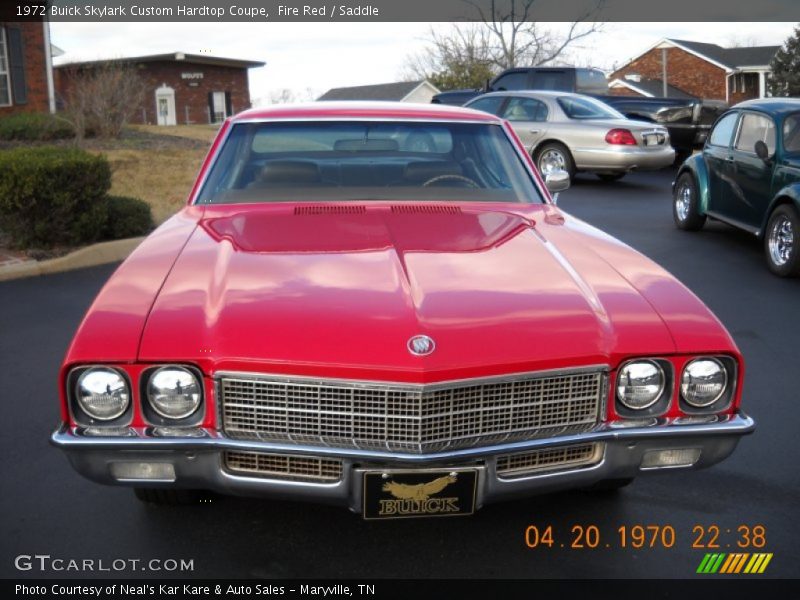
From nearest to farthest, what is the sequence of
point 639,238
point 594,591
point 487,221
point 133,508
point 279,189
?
point 594,591 → point 133,508 → point 487,221 → point 279,189 → point 639,238

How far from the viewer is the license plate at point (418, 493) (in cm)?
271

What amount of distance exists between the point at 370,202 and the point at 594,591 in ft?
6.73

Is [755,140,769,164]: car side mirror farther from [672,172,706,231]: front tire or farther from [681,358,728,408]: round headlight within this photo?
[681,358,728,408]: round headlight

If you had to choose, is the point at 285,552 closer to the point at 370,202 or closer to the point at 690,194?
the point at 370,202

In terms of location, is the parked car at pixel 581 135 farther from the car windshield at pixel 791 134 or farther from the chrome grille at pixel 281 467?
the chrome grille at pixel 281 467

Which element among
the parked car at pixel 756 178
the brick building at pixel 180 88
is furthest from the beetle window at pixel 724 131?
the brick building at pixel 180 88

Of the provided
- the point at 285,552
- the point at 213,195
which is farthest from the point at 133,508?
the point at 213,195

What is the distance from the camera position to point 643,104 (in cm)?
1700

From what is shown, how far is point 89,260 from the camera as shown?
28.7ft

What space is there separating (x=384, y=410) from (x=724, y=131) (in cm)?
802

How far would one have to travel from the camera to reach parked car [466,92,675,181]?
13898 mm

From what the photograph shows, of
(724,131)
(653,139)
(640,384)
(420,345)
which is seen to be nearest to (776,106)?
(724,131)

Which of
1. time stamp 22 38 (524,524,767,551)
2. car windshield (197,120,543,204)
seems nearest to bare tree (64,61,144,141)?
car windshield (197,120,543,204)

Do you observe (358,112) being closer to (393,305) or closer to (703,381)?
(393,305)
